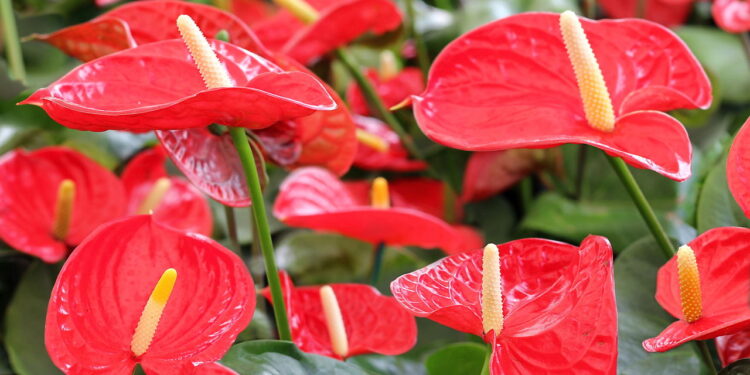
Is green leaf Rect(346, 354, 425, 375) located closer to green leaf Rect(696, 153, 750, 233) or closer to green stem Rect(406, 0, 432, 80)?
green leaf Rect(696, 153, 750, 233)

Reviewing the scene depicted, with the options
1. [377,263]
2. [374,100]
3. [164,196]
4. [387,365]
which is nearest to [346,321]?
[387,365]

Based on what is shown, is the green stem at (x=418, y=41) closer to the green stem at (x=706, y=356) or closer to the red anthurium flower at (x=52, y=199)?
the red anthurium flower at (x=52, y=199)

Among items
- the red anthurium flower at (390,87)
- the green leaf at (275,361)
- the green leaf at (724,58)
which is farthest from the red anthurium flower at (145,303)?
the green leaf at (724,58)

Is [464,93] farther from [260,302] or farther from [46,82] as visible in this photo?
[46,82]

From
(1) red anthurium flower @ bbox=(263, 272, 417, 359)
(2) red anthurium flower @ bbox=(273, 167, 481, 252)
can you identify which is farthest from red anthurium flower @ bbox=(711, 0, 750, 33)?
(1) red anthurium flower @ bbox=(263, 272, 417, 359)

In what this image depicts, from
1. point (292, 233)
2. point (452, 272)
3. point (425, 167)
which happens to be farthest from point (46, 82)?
point (452, 272)
